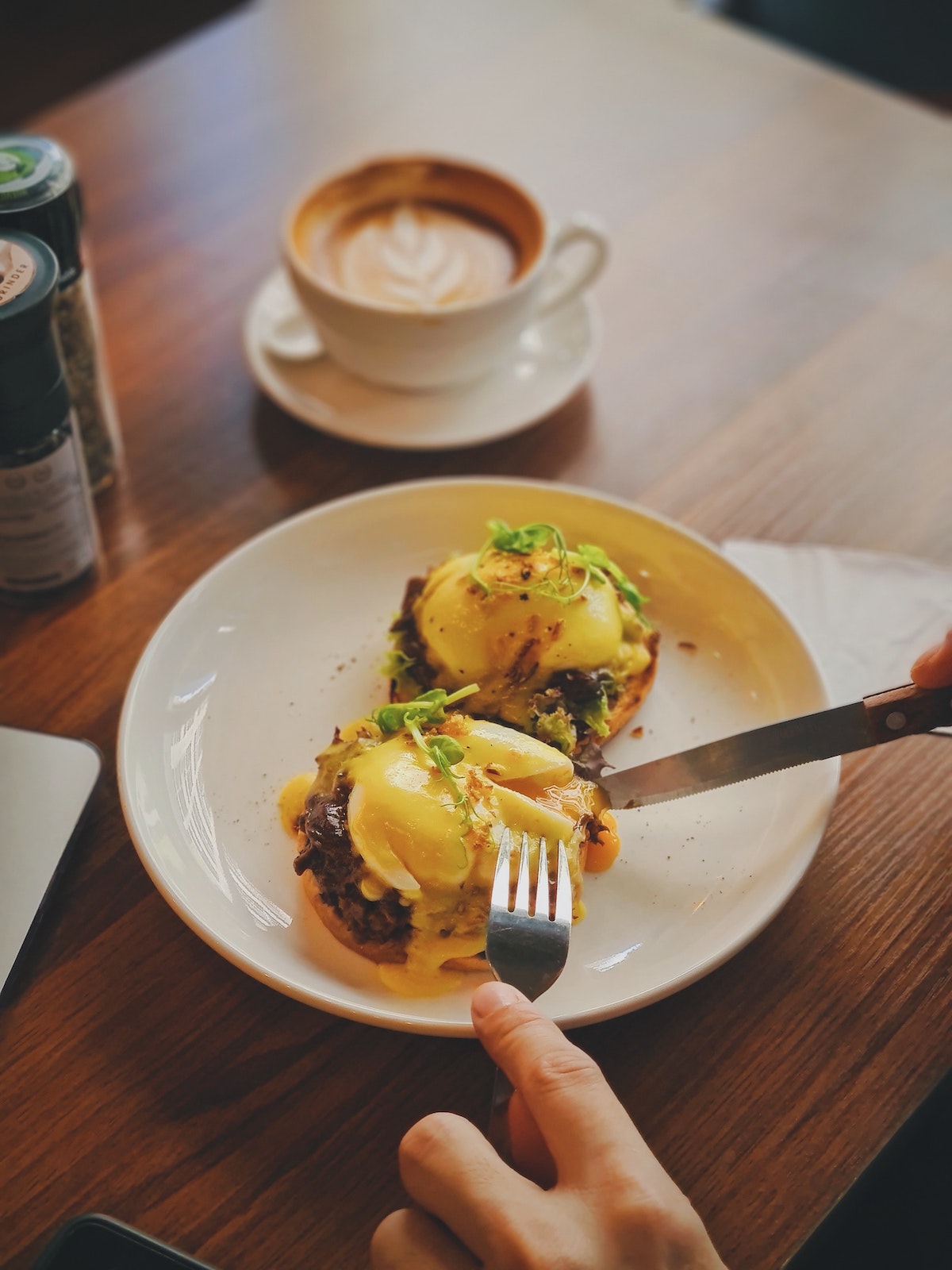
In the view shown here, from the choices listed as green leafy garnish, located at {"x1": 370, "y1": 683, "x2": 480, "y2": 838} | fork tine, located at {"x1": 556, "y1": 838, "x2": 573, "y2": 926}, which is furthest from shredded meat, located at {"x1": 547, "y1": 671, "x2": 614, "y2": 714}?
fork tine, located at {"x1": 556, "y1": 838, "x2": 573, "y2": 926}

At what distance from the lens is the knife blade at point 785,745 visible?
3.65 feet

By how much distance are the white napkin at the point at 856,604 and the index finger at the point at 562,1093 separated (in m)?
0.68

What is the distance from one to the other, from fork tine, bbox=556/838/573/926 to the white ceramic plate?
3.5 inches

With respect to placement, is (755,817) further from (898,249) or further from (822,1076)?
(898,249)

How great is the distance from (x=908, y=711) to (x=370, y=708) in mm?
666

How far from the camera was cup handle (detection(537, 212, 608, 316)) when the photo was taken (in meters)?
1.84

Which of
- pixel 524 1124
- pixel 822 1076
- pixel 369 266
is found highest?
pixel 369 266

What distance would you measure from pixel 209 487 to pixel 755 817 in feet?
3.31

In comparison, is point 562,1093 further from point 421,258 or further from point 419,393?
point 421,258

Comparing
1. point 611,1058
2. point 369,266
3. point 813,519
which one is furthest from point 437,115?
point 611,1058

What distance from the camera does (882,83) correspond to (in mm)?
3166

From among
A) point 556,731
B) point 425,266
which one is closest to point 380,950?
point 556,731

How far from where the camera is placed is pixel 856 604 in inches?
62.4

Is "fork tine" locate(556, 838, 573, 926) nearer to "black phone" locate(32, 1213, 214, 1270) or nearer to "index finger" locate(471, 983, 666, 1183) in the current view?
"index finger" locate(471, 983, 666, 1183)
